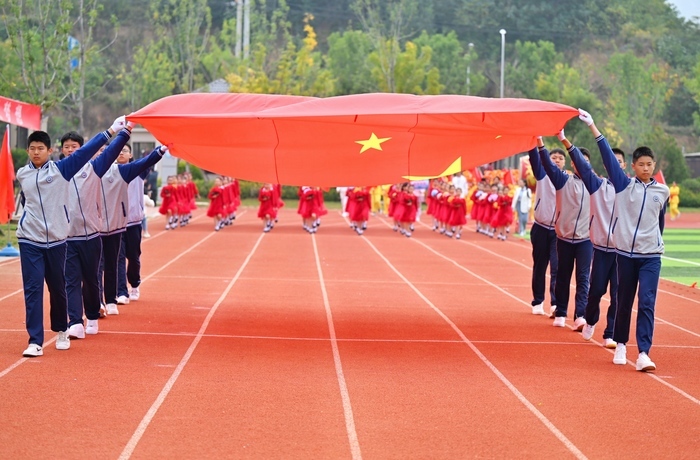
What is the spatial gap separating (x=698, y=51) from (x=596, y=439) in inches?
2301

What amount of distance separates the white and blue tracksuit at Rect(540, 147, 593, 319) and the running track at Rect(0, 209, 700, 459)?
56 cm

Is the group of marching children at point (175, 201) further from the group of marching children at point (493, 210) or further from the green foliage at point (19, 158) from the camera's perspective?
the green foliage at point (19, 158)

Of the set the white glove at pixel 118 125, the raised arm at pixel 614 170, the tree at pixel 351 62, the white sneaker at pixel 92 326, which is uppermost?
the tree at pixel 351 62

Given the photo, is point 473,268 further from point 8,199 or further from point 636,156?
point 636,156

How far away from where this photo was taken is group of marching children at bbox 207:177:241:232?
26.0 metres

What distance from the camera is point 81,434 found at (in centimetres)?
577

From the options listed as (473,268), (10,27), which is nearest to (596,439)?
(473,268)

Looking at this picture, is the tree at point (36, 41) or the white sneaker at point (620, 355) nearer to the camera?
the white sneaker at point (620, 355)

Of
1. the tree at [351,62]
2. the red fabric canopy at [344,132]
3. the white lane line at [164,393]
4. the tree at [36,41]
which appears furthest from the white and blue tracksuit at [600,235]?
the tree at [351,62]

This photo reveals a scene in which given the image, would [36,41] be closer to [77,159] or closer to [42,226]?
[77,159]

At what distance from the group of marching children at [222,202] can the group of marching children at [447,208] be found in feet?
18.5

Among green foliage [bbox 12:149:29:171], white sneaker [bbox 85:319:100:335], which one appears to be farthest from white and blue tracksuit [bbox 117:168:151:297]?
green foliage [bbox 12:149:29:171]

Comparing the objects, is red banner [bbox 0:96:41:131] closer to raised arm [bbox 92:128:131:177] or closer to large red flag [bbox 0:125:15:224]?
large red flag [bbox 0:125:15:224]

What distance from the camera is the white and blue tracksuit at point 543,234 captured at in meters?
10.8
